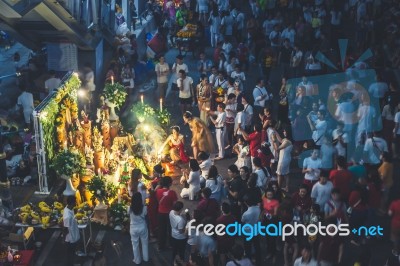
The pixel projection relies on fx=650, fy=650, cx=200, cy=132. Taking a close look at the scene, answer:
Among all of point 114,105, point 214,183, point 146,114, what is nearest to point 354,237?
point 214,183

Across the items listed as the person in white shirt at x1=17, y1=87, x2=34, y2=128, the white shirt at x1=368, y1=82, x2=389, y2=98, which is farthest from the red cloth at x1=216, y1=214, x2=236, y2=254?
the person in white shirt at x1=17, y1=87, x2=34, y2=128

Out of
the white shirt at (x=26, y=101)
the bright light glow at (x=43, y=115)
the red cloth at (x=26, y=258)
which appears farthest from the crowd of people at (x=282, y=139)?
the white shirt at (x=26, y=101)

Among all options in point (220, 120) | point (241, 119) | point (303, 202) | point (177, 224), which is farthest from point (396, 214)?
point (220, 120)

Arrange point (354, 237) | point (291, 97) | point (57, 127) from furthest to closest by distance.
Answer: point (291, 97) → point (57, 127) → point (354, 237)

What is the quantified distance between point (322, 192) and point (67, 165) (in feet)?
17.9

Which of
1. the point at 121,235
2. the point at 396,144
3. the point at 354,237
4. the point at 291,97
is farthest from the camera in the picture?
the point at 291,97

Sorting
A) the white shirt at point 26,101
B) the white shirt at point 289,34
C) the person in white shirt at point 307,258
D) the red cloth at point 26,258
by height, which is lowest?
the red cloth at point 26,258

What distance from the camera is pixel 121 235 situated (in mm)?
13758

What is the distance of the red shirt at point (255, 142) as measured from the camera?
14.7m

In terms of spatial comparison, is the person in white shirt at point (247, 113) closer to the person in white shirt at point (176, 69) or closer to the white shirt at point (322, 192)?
the person in white shirt at point (176, 69)

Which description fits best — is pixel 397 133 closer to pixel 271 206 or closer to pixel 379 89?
pixel 379 89

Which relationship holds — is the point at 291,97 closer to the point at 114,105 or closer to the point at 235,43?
the point at 114,105

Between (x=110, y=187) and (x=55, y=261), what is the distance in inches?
81.0

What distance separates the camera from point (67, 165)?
14.0m
